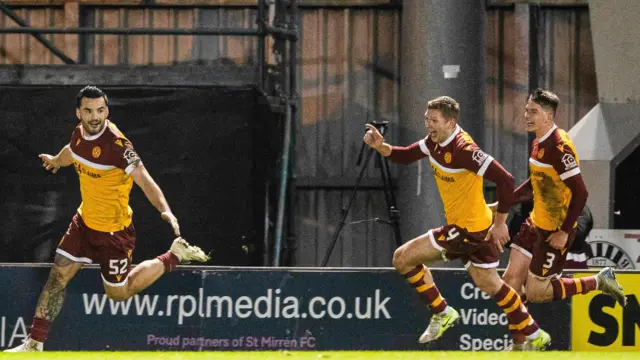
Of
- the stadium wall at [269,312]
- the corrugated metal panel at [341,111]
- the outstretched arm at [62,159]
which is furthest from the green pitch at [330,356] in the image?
the corrugated metal panel at [341,111]

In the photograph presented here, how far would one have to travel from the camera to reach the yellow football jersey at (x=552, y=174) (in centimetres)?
987

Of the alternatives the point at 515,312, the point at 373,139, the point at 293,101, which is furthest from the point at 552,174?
the point at 293,101

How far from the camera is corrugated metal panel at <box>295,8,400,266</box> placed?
1730 centimetres

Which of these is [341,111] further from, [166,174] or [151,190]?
[151,190]

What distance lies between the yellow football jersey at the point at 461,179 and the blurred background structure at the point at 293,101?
376 centimetres

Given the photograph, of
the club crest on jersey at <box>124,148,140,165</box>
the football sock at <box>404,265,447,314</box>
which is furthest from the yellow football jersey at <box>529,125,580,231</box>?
the club crest on jersey at <box>124,148,140,165</box>

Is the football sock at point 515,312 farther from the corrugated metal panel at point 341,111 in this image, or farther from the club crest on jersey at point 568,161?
the corrugated metal panel at point 341,111

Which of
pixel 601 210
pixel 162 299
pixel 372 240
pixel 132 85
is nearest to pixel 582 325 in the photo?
pixel 162 299

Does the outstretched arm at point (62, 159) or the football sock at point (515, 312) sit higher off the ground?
the outstretched arm at point (62, 159)

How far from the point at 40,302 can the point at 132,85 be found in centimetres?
382

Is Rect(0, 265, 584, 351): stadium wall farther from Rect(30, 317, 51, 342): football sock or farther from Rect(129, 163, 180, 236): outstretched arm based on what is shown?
Rect(129, 163, 180, 236): outstretched arm

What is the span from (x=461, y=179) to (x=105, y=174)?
2.73m

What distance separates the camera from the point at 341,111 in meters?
17.3

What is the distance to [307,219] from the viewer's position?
17359 mm
